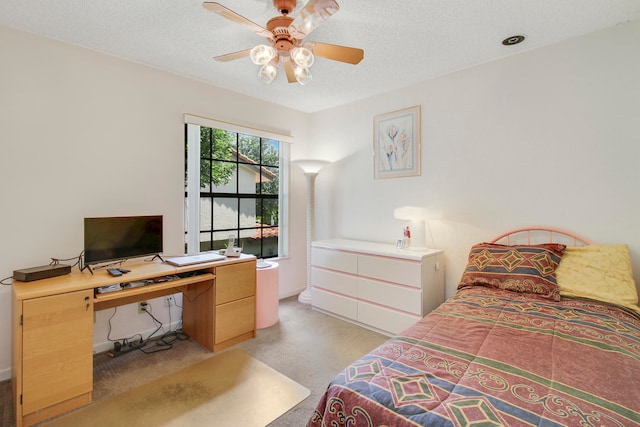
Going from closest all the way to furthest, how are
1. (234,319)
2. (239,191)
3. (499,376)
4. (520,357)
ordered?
(499,376) → (520,357) → (234,319) → (239,191)

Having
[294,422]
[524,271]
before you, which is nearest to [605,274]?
[524,271]

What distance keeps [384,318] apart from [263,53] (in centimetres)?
244

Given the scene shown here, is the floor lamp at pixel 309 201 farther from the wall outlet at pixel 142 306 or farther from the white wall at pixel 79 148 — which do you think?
the wall outlet at pixel 142 306

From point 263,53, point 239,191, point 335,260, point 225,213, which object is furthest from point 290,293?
point 263,53

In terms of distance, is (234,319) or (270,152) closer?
(234,319)

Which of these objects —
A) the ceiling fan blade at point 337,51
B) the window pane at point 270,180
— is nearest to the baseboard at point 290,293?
the window pane at point 270,180

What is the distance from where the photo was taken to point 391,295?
2805 mm

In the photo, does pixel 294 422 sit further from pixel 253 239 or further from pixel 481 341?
pixel 253 239

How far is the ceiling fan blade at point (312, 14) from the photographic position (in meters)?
1.46

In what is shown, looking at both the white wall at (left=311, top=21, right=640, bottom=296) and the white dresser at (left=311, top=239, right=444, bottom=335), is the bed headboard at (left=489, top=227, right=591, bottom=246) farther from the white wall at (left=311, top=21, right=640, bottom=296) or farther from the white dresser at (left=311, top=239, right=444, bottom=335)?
the white dresser at (left=311, top=239, right=444, bottom=335)

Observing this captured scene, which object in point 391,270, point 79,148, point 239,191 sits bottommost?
point 391,270

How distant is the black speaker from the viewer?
1.91 m

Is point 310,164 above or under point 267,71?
under

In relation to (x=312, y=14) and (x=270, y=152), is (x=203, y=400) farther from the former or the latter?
(x=270, y=152)
